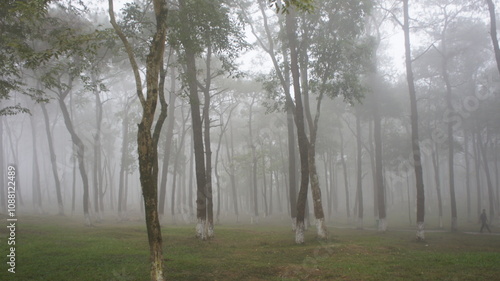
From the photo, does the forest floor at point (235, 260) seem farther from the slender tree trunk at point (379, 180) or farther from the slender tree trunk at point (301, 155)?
the slender tree trunk at point (379, 180)

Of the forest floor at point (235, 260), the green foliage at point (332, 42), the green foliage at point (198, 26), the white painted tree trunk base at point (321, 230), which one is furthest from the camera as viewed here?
the green foliage at point (332, 42)

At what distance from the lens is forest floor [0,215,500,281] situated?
10273 mm

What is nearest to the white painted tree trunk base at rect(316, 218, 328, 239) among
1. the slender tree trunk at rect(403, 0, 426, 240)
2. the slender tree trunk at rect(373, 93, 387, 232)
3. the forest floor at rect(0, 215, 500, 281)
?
the forest floor at rect(0, 215, 500, 281)

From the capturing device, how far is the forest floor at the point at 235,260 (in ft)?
33.7

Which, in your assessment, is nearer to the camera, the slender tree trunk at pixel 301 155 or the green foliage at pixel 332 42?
the slender tree trunk at pixel 301 155

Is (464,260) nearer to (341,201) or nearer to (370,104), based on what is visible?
(370,104)

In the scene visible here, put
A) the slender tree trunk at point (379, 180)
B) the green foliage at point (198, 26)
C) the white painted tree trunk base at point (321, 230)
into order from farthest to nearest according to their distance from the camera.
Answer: the slender tree trunk at point (379, 180) → the white painted tree trunk base at point (321, 230) → the green foliage at point (198, 26)

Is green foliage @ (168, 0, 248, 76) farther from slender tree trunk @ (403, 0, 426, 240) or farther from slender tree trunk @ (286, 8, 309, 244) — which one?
slender tree trunk @ (403, 0, 426, 240)

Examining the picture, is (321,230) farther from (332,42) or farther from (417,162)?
(332,42)

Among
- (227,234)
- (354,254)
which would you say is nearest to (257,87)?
(227,234)

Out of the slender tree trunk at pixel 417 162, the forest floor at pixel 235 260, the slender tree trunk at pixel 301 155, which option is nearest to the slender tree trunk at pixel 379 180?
the slender tree trunk at pixel 417 162

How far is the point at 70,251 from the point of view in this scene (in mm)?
12453

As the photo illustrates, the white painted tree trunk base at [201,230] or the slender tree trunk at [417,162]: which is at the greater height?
the slender tree trunk at [417,162]

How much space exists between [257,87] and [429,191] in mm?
31711
